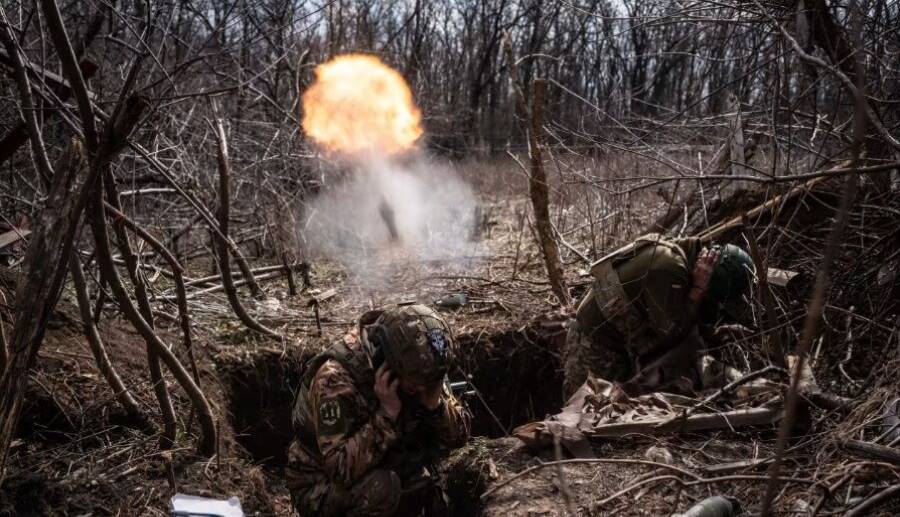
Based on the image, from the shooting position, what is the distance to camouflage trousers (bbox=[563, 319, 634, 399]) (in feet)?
16.4

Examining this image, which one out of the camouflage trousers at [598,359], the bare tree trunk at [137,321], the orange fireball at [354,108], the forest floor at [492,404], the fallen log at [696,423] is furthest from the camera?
the orange fireball at [354,108]

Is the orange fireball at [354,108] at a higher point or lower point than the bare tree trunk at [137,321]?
higher

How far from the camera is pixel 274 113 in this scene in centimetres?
1003

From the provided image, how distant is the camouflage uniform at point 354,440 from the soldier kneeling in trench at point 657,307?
5.03 ft

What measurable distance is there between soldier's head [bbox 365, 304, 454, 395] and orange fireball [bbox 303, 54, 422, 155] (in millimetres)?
7165

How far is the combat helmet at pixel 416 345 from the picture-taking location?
3.29 metres

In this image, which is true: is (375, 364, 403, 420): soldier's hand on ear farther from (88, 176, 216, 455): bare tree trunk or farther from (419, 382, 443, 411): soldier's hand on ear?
(88, 176, 216, 455): bare tree trunk

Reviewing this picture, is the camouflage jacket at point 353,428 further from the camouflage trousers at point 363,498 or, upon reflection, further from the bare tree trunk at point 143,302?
the bare tree trunk at point 143,302

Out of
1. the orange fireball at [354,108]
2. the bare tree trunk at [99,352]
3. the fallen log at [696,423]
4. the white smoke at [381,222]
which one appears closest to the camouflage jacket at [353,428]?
the fallen log at [696,423]

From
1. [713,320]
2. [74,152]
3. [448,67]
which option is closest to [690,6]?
[713,320]

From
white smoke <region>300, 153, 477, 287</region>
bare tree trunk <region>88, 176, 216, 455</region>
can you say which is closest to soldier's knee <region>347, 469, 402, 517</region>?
bare tree trunk <region>88, 176, 216, 455</region>

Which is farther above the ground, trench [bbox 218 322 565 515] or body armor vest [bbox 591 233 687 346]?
body armor vest [bbox 591 233 687 346]

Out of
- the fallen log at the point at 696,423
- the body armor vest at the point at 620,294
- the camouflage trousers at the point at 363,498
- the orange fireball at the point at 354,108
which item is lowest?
the camouflage trousers at the point at 363,498

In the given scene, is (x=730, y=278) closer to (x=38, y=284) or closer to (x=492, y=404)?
(x=492, y=404)
